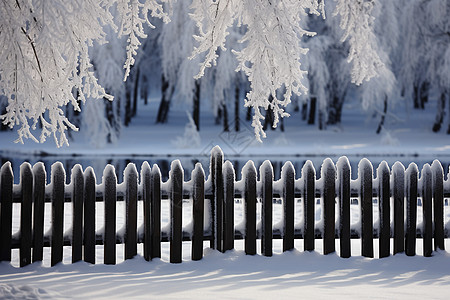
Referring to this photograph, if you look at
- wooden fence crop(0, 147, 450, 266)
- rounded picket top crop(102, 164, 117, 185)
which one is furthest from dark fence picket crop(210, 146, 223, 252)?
rounded picket top crop(102, 164, 117, 185)

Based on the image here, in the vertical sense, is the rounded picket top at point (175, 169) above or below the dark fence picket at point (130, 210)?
above

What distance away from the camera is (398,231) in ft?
17.9

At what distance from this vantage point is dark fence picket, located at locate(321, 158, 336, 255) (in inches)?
209

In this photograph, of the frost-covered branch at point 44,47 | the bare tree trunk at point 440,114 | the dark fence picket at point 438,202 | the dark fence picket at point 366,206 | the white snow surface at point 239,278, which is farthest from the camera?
the bare tree trunk at point 440,114

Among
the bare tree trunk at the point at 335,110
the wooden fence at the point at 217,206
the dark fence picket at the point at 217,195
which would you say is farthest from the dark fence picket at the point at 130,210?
the bare tree trunk at the point at 335,110

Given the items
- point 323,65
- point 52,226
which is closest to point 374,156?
point 323,65

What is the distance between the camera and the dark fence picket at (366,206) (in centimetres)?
536

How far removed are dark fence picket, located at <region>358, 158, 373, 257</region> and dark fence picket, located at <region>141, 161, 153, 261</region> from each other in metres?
1.99

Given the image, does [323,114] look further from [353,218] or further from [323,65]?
[353,218]

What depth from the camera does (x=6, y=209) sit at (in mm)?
5020

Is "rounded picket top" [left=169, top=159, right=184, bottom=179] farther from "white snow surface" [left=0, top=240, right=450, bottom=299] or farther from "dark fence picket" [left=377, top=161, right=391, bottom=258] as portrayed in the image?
"dark fence picket" [left=377, top=161, right=391, bottom=258]

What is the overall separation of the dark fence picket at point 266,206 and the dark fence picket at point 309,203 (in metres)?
0.32

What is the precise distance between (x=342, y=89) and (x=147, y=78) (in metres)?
16.3

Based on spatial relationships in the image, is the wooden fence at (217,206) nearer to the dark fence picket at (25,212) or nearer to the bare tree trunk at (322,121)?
the dark fence picket at (25,212)
